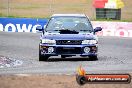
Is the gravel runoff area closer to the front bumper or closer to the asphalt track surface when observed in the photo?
the asphalt track surface

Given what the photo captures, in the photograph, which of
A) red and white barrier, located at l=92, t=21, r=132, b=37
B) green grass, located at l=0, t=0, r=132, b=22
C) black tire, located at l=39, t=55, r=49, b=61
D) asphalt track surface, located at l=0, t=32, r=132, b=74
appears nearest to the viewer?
asphalt track surface, located at l=0, t=32, r=132, b=74

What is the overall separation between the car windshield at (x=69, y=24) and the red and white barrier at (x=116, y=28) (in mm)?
13897

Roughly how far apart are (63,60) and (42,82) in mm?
7732

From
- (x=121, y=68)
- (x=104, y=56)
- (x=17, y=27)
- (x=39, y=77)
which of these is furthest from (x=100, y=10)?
(x=39, y=77)

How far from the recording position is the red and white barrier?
112 feet

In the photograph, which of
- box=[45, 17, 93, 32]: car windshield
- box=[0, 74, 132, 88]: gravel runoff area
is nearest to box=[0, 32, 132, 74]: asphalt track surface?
box=[45, 17, 93, 32]: car windshield

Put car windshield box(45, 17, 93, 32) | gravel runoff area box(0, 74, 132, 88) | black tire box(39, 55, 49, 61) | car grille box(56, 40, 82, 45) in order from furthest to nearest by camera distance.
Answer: car windshield box(45, 17, 93, 32), black tire box(39, 55, 49, 61), car grille box(56, 40, 82, 45), gravel runoff area box(0, 74, 132, 88)

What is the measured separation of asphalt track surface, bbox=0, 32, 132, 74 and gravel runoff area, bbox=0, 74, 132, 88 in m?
2.29

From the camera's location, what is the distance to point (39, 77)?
43.0 ft

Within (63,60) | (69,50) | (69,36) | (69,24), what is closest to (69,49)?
(69,50)

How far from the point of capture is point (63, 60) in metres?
20.0

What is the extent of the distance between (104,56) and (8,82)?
10.1 meters

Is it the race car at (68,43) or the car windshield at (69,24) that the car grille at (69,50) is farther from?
the car windshield at (69,24)

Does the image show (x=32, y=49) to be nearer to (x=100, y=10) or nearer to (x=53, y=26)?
(x=53, y=26)
